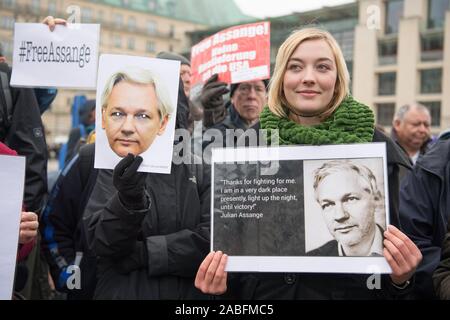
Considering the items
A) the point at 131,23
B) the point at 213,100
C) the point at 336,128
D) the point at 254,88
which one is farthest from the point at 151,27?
the point at 336,128

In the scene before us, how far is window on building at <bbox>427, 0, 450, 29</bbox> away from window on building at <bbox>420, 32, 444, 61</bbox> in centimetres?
95

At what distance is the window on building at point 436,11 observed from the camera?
4819 cm

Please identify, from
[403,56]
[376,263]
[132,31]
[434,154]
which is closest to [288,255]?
[376,263]

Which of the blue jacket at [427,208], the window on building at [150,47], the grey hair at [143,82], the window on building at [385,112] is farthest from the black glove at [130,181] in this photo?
the window on building at [150,47]

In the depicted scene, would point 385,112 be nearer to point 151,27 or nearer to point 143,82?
point 151,27

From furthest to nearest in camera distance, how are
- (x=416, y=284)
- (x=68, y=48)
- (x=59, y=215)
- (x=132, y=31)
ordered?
(x=132, y=31)
(x=59, y=215)
(x=68, y=48)
(x=416, y=284)

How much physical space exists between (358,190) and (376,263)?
11.0 inches

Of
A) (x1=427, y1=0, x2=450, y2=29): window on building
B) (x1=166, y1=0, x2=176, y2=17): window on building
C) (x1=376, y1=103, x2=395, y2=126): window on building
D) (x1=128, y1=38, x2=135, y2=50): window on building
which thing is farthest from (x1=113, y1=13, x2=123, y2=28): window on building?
(x1=427, y1=0, x2=450, y2=29): window on building

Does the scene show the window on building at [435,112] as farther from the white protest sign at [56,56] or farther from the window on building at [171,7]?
the white protest sign at [56,56]

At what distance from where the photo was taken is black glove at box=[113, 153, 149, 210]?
7.04 ft

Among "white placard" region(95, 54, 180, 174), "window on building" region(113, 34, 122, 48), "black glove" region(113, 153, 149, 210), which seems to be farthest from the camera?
"window on building" region(113, 34, 122, 48)

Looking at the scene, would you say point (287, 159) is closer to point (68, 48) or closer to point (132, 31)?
point (68, 48)

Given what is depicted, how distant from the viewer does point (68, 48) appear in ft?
9.61

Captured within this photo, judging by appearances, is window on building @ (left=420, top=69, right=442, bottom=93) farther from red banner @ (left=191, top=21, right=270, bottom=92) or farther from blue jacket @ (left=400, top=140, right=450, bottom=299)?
blue jacket @ (left=400, top=140, right=450, bottom=299)
